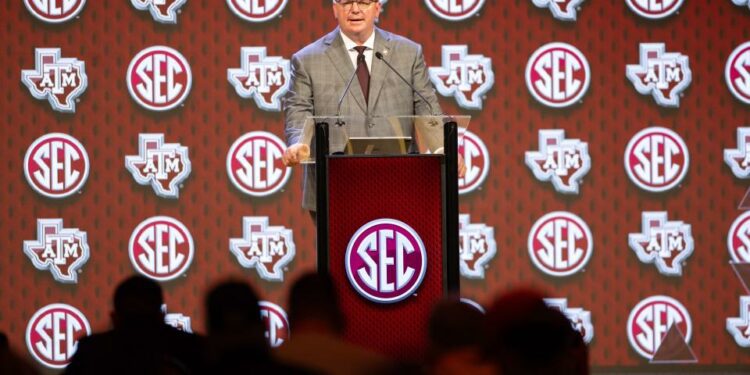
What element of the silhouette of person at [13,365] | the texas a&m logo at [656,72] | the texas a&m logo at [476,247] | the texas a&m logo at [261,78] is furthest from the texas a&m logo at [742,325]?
the silhouette of person at [13,365]

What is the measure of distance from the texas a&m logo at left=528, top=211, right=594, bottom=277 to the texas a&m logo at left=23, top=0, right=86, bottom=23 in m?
2.43

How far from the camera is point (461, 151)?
18.7 ft

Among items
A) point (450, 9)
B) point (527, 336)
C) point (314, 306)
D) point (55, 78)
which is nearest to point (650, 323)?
point (450, 9)

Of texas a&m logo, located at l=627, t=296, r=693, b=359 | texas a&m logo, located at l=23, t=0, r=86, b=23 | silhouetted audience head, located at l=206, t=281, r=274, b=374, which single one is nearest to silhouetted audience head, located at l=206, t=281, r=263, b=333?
silhouetted audience head, located at l=206, t=281, r=274, b=374

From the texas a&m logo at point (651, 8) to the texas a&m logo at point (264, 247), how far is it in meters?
1.97

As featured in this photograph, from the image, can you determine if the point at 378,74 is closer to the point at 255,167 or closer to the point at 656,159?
the point at 255,167

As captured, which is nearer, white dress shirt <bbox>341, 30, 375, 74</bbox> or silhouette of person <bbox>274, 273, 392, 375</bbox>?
silhouette of person <bbox>274, 273, 392, 375</bbox>

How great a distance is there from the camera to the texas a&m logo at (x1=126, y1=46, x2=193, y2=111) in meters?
5.77

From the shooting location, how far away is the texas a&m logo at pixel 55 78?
574 centimetres

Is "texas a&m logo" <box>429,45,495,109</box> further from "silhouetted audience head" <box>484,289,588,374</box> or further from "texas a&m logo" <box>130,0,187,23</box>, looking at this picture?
"silhouetted audience head" <box>484,289,588,374</box>

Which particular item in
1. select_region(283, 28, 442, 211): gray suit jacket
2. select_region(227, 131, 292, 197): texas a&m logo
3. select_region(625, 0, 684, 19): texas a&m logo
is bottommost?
select_region(227, 131, 292, 197): texas a&m logo

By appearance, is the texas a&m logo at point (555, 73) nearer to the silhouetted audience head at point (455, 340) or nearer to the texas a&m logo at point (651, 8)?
the texas a&m logo at point (651, 8)

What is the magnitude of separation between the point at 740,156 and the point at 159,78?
2.81 metres

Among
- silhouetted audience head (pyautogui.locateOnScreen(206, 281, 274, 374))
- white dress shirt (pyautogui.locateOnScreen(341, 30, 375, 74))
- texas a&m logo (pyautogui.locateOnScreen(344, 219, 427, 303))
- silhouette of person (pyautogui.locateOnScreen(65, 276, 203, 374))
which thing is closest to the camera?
silhouetted audience head (pyautogui.locateOnScreen(206, 281, 274, 374))
